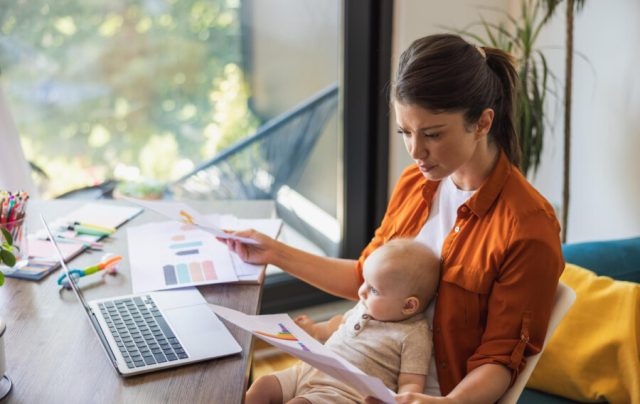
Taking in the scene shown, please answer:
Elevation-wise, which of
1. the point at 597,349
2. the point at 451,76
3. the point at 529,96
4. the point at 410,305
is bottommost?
the point at 597,349

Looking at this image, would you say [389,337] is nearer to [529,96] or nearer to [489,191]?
[489,191]

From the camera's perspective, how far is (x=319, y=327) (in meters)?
1.82

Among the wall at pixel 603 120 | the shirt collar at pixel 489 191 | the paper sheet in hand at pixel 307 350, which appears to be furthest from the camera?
the wall at pixel 603 120

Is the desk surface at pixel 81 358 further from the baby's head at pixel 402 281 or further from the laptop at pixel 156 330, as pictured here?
the baby's head at pixel 402 281

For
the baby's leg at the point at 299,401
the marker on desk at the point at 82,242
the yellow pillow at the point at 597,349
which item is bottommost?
the yellow pillow at the point at 597,349

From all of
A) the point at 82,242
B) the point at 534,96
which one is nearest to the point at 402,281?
the point at 82,242

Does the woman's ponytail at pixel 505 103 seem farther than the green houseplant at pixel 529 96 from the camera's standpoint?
No

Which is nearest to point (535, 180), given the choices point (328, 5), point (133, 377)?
point (328, 5)

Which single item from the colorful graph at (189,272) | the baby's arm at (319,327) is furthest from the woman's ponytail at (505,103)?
the colorful graph at (189,272)

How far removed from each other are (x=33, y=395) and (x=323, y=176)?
2.12 metres

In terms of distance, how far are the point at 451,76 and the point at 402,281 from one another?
42cm

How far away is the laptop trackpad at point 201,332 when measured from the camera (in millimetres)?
1303

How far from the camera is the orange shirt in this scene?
4.60ft

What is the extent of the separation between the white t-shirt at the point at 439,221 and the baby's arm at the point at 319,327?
30cm
